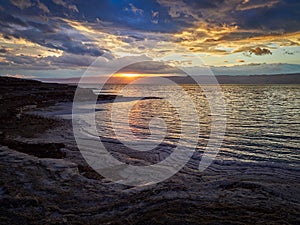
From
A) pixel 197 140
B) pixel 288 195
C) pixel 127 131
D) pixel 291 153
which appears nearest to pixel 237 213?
pixel 288 195

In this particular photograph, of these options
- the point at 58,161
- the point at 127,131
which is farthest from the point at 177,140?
the point at 58,161

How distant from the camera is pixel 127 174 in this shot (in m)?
11.4

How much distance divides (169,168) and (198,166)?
5.74 feet

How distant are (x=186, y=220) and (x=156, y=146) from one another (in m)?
10.5

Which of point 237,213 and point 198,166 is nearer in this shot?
point 237,213

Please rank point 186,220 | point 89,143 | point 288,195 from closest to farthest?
1. point 186,220
2. point 288,195
3. point 89,143

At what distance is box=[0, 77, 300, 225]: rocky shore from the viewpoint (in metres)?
7.24

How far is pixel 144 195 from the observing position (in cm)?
882

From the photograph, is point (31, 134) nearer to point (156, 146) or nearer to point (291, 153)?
point (156, 146)

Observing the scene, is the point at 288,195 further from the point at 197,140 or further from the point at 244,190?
the point at 197,140

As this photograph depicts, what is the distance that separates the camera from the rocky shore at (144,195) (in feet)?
23.8

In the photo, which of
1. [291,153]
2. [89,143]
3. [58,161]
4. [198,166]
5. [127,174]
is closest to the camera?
[127,174]

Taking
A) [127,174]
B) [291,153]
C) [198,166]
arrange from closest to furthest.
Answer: [127,174] → [198,166] → [291,153]

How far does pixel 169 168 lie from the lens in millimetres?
12641
